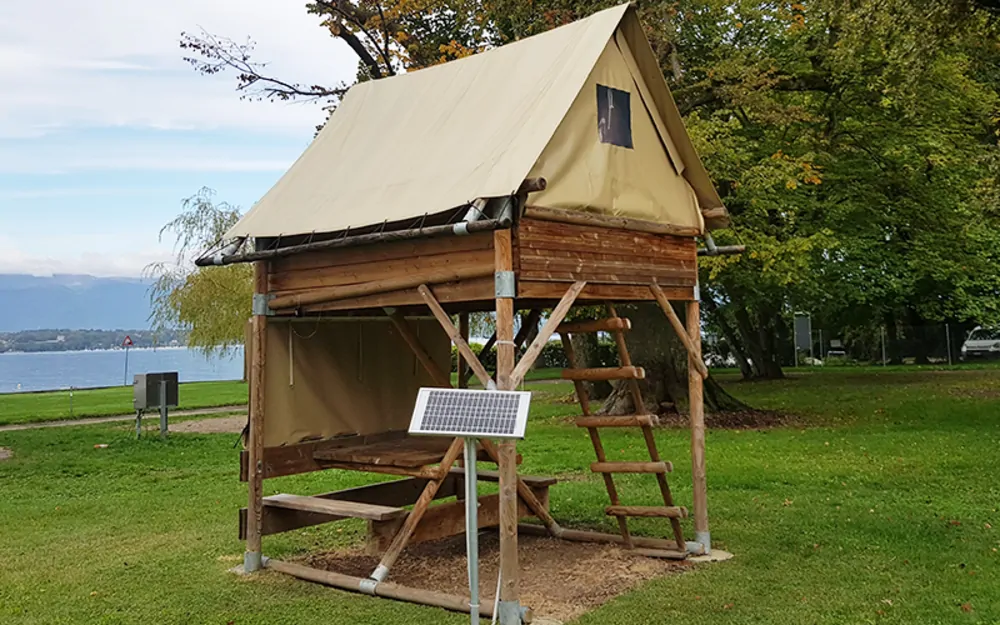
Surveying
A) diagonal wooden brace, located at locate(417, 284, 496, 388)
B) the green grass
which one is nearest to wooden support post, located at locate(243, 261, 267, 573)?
diagonal wooden brace, located at locate(417, 284, 496, 388)

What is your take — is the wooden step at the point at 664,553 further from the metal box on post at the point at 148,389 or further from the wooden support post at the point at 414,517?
the metal box on post at the point at 148,389

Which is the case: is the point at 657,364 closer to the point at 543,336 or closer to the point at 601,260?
the point at 601,260

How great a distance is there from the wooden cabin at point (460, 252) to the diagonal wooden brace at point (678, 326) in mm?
25

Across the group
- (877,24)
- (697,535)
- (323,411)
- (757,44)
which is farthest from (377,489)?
(757,44)

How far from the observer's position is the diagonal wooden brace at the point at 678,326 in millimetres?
8562

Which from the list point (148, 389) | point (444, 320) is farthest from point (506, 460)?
point (148, 389)

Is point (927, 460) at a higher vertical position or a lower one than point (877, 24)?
lower

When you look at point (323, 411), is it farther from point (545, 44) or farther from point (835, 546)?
point (835, 546)

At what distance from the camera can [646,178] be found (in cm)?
863

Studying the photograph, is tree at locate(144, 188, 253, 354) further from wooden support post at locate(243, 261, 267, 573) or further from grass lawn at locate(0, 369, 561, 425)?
wooden support post at locate(243, 261, 267, 573)

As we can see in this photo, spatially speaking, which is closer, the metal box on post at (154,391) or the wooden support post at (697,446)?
the wooden support post at (697,446)

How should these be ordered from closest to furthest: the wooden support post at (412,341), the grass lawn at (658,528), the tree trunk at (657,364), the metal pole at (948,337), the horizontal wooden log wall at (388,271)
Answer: the grass lawn at (658,528), the horizontal wooden log wall at (388,271), the wooden support post at (412,341), the tree trunk at (657,364), the metal pole at (948,337)

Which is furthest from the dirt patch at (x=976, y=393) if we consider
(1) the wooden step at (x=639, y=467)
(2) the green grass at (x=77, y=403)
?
(2) the green grass at (x=77, y=403)

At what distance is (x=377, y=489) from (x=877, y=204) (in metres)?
15.1
